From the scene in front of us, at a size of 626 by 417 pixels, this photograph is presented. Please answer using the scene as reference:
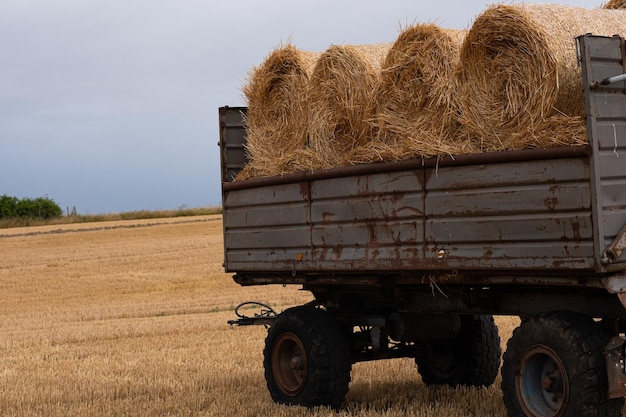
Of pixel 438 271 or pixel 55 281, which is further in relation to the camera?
pixel 55 281

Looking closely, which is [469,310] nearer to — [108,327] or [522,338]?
[522,338]

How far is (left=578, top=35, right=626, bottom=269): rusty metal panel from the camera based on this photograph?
19.2ft

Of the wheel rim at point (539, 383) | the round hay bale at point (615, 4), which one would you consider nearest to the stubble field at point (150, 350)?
the wheel rim at point (539, 383)

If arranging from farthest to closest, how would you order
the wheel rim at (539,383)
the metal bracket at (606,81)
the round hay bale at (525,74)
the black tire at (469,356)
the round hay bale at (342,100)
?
the black tire at (469,356) → the round hay bale at (342,100) → the wheel rim at (539,383) → the round hay bale at (525,74) → the metal bracket at (606,81)

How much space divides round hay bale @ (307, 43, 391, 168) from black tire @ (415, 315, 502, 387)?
7.03 feet

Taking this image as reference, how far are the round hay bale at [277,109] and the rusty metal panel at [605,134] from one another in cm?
293

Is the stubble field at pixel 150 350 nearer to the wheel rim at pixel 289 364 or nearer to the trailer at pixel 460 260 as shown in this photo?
the wheel rim at pixel 289 364

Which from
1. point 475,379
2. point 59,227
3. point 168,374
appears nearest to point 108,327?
point 168,374

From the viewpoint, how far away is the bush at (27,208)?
61344 mm

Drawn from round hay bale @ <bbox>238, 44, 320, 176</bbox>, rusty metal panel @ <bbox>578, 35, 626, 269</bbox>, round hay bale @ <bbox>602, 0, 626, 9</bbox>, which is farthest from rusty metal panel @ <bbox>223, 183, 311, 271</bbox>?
rusty metal panel @ <bbox>578, 35, 626, 269</bbox>

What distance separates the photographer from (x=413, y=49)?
24.2 feet

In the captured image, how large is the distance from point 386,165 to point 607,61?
188 cm

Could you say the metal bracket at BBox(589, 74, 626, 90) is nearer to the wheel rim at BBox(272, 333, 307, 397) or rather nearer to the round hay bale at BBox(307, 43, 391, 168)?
the round hay bale at BBox(307, 43, 391, 168)

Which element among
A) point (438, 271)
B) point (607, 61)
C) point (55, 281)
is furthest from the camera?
point (55, 281)
